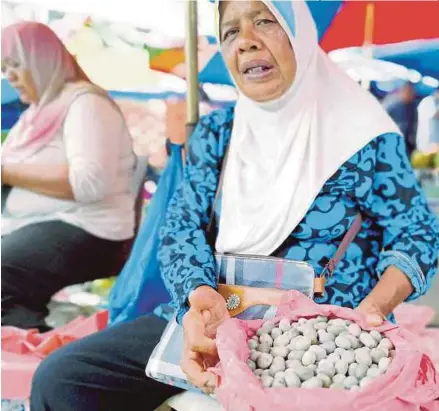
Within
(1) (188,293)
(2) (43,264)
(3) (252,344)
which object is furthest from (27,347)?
(3) (252,344)

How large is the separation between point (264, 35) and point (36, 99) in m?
0.68

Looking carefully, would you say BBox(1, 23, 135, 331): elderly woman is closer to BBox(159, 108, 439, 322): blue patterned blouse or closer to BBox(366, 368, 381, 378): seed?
BBox(159, 108, 439, 322): blue patterned blouse

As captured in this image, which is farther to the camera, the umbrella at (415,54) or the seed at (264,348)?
the umbrella at (415,54)

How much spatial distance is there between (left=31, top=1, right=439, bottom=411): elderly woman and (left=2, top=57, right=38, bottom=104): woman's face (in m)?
0.60

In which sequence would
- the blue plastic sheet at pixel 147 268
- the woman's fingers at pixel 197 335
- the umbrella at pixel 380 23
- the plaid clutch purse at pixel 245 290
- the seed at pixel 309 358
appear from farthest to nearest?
the blue plastic sheet at pixel 147 268 < the umbrella at pixel 380 23 < the plaid clutch purse at pixel 245 290 < the woman's fingers at pixel 197 335 < the seed at pixel 309 358

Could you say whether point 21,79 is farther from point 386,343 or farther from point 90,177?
point 386,343

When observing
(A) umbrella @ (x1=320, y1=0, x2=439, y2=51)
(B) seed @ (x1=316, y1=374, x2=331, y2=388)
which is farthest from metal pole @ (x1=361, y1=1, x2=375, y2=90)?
(B) seed @ (x1=316, y1=374, x2=331, y2=388)

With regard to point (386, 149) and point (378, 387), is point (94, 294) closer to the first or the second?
point (386, 149)

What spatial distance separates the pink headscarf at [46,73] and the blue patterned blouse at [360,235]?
53cm

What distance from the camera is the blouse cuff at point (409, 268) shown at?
49.1 inches

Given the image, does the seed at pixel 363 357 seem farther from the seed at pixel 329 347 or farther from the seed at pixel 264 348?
the seed at pixel 264 348

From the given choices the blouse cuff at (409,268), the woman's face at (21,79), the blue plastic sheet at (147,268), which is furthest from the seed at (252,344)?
the woman's face at (21,79)

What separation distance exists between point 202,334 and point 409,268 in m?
0.44

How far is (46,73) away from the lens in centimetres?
165
